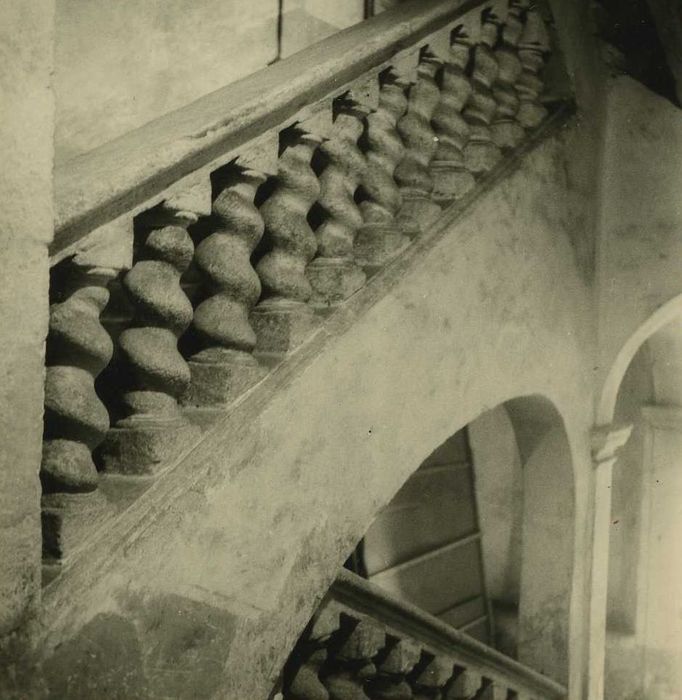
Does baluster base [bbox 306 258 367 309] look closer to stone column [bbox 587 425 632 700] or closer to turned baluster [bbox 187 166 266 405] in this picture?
turned baluster [bbox 187 166 266 405]

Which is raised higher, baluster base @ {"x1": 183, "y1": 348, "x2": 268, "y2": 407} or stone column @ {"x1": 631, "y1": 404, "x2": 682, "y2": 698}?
baluster base @ {"x1": 183, "y1": 348, "x2": 268, "y2": 407}

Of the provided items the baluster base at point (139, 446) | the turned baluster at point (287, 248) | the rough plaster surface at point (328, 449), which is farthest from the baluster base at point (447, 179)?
the baluster base at point (139, 446)

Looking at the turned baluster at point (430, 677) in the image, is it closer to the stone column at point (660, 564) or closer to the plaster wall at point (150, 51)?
the plaster wall at point (150, 51)

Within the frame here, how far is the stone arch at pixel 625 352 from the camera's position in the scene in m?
4.40

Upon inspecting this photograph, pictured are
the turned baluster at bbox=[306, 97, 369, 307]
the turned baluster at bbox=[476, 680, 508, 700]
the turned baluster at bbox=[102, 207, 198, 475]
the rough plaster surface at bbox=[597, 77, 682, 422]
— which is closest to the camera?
the turned baluster at bbox=[102, 207, 198, 475]

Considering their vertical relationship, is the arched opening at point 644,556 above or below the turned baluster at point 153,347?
below

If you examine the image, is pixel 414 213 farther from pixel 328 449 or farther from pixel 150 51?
pixel 150 51

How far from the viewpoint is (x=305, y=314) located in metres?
2.25

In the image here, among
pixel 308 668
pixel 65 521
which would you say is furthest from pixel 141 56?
pixel 308 668

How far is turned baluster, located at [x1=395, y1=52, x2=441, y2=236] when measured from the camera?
8.86ft

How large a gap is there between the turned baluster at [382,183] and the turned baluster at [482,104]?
0.54m

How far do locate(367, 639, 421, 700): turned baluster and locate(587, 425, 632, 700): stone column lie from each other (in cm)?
174

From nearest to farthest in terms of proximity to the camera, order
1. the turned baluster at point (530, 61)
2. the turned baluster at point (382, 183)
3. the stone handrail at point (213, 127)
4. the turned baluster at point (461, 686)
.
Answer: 1. the stone handrail at point (213, 127)
2. the turned baluster at point (382, 183)
3. the turned baluster at point (530, 61)
4. the turned baluster at point (461, 686)

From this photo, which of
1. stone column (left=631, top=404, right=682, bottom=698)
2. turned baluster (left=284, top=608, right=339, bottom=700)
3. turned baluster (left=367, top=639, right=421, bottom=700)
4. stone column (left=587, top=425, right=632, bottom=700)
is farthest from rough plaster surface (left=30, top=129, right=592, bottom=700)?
stone column (left=631, top=404, right=682, bottom=698)
